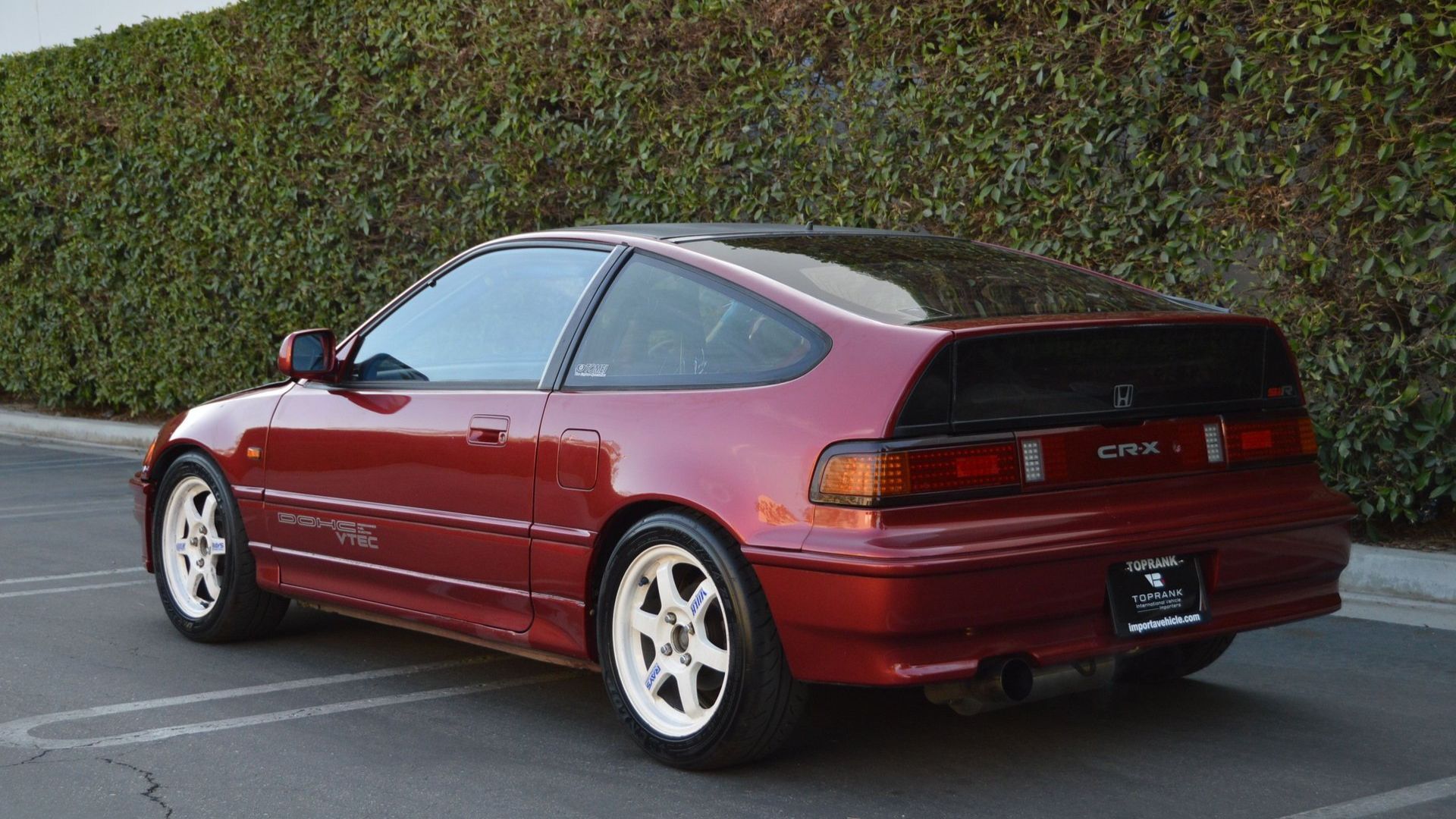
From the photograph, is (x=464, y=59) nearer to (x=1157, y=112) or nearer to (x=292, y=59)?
(x=292, y=59)

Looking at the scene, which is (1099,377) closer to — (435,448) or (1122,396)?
(1122,396)

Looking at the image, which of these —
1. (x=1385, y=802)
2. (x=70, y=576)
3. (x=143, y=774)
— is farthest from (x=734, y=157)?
(x=1385, y=802)

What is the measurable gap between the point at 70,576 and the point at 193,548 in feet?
5.79

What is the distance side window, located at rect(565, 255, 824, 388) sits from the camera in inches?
164

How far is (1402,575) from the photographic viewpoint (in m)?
6.43

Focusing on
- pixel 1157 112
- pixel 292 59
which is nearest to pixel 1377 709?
pixel 1157 112

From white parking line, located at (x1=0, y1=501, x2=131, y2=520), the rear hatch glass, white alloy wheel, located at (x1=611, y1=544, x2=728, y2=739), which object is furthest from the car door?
white parking line, located at (x1=0, y1=501, x2=131, y2=520)

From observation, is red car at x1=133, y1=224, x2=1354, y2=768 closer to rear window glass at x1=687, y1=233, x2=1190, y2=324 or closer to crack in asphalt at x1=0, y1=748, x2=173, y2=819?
rear window glass at x1=687, y1=233, x2=1190, y2=324

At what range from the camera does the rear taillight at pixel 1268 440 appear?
4293 mm

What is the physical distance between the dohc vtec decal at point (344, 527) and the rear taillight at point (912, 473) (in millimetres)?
1890

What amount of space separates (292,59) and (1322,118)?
810cm

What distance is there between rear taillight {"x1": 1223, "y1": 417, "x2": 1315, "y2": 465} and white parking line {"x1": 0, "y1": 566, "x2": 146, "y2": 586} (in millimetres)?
5170

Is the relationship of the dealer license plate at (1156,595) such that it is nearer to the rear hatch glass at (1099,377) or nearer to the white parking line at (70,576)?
the rear hatch glass at (1099,377)

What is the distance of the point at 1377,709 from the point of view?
15.7 ft
